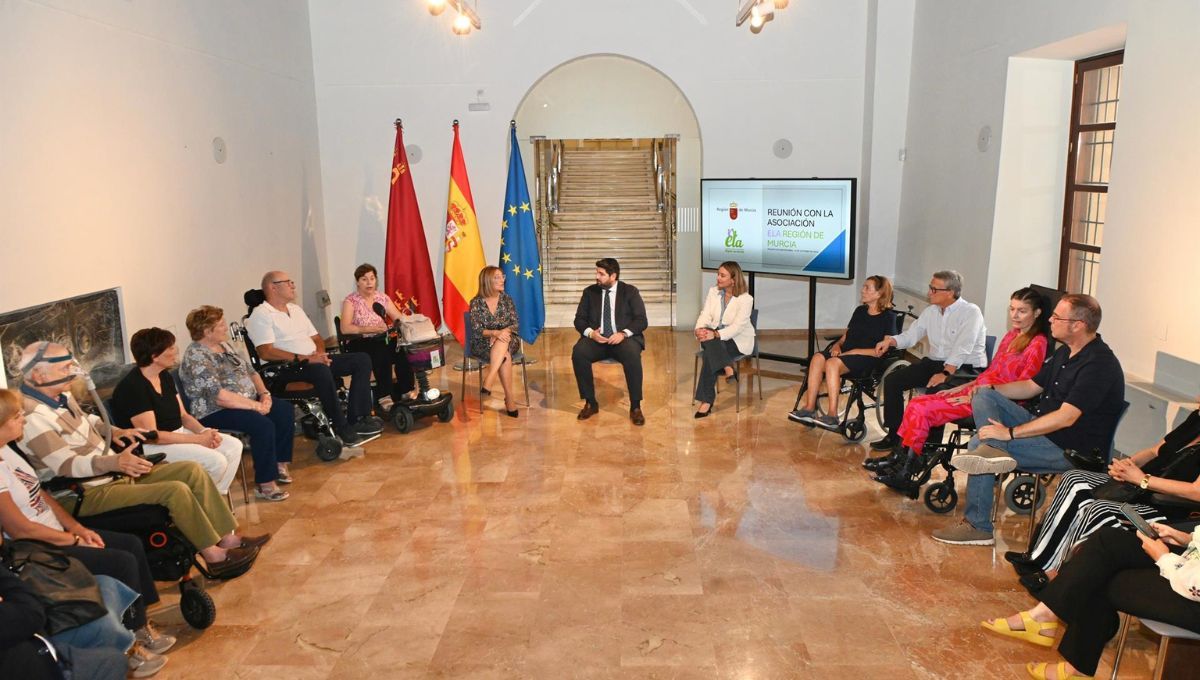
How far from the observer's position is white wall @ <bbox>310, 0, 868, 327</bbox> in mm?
8938

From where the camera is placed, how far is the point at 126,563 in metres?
3.40

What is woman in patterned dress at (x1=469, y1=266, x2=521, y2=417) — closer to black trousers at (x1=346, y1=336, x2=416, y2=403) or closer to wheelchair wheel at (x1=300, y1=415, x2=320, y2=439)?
black trousers at (x1=346, y1=336, x2=416, y2=403)

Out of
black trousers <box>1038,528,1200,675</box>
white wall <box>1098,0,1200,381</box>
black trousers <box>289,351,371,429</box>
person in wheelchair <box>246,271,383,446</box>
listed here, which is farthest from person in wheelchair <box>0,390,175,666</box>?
white wall <box>1098,0,1200,381</box>

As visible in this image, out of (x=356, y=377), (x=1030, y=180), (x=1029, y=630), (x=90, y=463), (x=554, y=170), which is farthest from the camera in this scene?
(x=554, y=170)

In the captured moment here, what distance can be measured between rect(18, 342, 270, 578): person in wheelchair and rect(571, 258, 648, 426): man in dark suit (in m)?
3.10

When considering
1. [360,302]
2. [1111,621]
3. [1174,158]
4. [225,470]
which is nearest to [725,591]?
[1111,621]

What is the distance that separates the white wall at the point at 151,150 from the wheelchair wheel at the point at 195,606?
195 cm

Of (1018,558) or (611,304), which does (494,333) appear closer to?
(611,304)

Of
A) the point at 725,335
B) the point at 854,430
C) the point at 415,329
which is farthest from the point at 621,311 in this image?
the point at 854,430

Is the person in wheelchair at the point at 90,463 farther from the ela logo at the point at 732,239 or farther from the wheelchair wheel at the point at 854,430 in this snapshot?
the ela logo at the point at 732,239

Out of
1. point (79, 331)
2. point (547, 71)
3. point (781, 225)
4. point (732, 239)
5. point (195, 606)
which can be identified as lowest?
point (195, 606)

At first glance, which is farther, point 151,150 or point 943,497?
point 151,150

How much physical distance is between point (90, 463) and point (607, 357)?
371cm

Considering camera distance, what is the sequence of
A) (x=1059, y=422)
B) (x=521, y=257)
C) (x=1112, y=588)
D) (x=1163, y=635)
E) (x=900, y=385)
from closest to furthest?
(x=1163, y=635)
(x=1112, y=588)
(x=1059, y=422)
(x=900, y=385)
(x=521, y=257)
